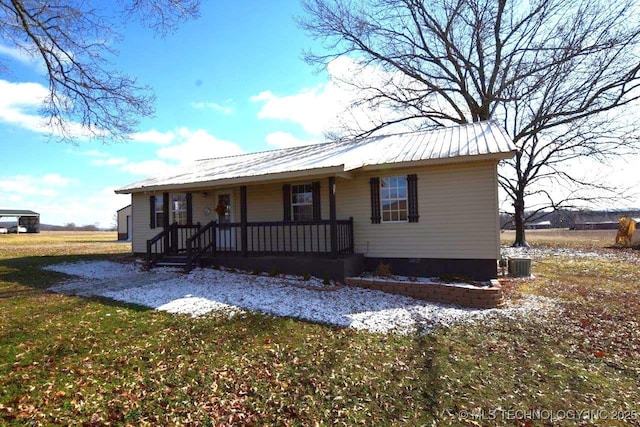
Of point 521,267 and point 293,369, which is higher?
point 521,267

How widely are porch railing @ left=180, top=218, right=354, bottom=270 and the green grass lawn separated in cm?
394

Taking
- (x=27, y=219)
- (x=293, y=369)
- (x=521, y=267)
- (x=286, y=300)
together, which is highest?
(x=27, y=219)

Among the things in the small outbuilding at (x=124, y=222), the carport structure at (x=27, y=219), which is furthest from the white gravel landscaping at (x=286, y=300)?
the carport structure at (x=27, y=219)

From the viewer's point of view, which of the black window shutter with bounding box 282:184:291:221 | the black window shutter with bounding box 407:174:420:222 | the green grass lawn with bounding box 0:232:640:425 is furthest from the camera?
the black window shutter with bounding box 282:184:291:221

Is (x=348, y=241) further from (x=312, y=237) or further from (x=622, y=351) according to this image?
(x=622, y=351)

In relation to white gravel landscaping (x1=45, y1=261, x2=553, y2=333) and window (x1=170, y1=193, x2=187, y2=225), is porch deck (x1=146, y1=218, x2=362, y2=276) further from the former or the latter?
window (x1=170, y1=193, x2=187, y2=225)

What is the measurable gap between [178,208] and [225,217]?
7.53 feet

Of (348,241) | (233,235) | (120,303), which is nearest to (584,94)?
(348,241)

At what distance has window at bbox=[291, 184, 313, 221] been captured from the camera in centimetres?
1136

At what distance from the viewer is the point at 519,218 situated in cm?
2194

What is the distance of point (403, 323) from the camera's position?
6.44 m

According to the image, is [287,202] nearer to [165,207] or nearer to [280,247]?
[280,247]

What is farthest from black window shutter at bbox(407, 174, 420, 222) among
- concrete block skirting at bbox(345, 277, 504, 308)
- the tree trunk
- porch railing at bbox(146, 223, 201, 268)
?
the tree trunk

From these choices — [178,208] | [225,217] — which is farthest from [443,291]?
[178,208]
